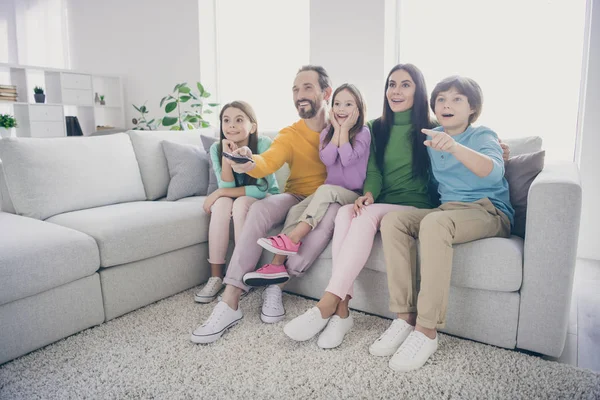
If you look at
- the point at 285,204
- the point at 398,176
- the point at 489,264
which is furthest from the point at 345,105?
the point at 489,264

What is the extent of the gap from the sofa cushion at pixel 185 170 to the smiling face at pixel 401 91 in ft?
3.94

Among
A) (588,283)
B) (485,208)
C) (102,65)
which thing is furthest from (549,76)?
(102,65)

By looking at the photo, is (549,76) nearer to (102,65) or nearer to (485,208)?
(485,208)

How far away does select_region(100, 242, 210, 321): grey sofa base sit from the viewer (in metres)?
1.87

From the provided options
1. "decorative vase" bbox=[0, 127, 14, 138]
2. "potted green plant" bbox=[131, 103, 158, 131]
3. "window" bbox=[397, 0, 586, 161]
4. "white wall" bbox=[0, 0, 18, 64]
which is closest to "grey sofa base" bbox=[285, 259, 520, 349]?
"window" bbox=[397, 0, 586, 161]

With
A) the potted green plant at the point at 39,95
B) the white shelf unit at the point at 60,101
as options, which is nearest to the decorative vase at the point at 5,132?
the white shelf unit at the point at 60,101

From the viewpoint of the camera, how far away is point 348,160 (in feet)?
6.50

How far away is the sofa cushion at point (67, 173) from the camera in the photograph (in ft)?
6.77

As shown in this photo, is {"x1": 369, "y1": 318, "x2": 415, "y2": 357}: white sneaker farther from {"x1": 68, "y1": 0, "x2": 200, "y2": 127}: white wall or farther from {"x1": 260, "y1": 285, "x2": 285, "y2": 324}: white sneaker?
{"x1": 68, "y1": 0, "x2": 200, "y2": 127}: white wall

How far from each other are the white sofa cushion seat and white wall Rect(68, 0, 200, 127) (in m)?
3.68

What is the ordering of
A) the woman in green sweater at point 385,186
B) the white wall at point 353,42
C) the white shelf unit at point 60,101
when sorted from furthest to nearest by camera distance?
the white shelf unit at point 60,101, the white wall at point 353,42, the woman in green sweater at point 385,186

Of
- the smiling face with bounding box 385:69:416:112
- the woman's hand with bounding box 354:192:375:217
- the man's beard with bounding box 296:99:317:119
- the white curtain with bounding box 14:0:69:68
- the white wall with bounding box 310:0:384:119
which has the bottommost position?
the woman's hand with bounding box 354:192:375:217

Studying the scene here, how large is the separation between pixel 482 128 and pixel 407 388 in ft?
3.37

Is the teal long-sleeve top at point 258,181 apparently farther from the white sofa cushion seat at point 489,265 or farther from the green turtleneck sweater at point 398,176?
the white sofa cushion seat at point 489,265
